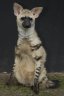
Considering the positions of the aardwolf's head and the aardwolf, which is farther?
the aardwolf

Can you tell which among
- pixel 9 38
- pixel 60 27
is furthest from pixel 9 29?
pixel 60 27

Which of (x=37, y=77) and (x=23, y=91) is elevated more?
(x=37, y=77)

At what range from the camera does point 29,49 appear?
11.2 metres

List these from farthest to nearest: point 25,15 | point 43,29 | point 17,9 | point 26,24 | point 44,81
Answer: point 43,29 → point 44,81 → point 17,9 → point 25,15 → point 26,24

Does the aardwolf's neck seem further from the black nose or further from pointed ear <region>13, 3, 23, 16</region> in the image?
pointed ear <region>13, 3, 23, 16</region>

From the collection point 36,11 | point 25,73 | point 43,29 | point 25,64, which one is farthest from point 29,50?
point 43,29

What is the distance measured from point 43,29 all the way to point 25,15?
122 centimetres

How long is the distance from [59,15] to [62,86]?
1.57m

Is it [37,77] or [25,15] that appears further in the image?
[37,77]

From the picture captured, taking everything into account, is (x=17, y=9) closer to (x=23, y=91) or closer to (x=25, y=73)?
(x=25, y=73)

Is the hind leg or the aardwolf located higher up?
the aardwolf

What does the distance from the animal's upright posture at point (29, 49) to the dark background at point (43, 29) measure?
0.87 meters

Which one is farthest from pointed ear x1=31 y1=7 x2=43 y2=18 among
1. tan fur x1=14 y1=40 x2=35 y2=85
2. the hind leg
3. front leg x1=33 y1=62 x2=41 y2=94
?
the hind leg

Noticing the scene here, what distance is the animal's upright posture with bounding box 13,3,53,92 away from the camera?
438 inches
